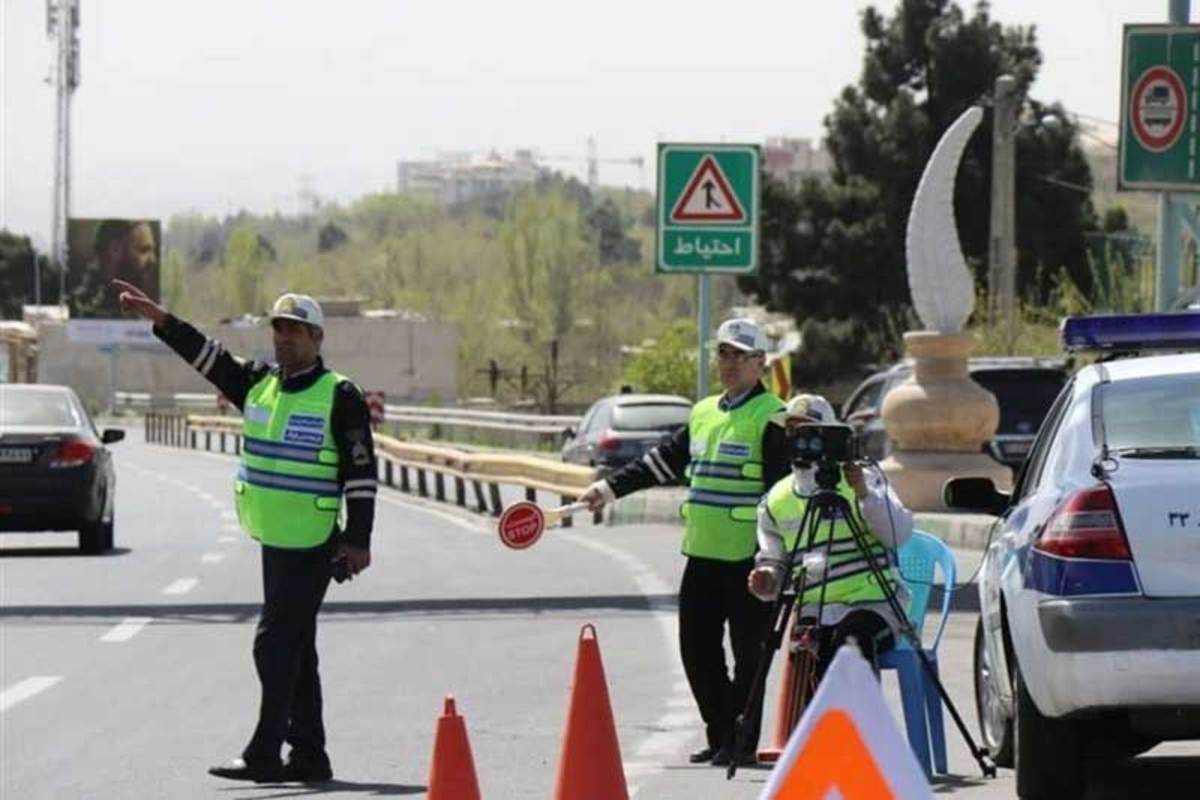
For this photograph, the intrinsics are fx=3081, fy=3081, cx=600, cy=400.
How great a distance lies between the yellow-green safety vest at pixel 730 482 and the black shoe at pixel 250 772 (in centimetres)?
181

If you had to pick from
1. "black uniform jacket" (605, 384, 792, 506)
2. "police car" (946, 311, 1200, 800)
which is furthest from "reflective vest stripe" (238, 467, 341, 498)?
"police car" (946, 311, 1200, 800)

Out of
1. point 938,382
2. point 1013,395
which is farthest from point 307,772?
point 1013,395

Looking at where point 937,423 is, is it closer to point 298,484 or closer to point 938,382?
point 938,382

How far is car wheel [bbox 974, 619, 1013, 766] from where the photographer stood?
432 inches

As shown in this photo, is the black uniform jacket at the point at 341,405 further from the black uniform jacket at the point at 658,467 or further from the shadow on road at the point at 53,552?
the shadow on road at the point at 53,552

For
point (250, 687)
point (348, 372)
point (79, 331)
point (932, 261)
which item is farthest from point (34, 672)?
point (348, 372)

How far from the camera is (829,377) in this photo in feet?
224

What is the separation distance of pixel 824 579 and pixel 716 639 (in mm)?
1543

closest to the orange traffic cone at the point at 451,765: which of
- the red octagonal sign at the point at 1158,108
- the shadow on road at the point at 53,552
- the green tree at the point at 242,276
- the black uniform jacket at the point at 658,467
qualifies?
the black uniform jacket at the point at 658,467

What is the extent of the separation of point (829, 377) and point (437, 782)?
5974 cm

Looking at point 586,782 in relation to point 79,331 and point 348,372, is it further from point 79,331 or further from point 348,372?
point 348,372

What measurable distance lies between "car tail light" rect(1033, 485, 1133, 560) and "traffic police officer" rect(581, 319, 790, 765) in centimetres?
261

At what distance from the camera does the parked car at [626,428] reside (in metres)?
37.9

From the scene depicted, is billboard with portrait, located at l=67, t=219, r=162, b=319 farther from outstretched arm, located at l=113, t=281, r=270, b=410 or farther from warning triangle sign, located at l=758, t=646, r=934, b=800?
warning triangle sign, located at l=758, t=646, r=934, b=800
